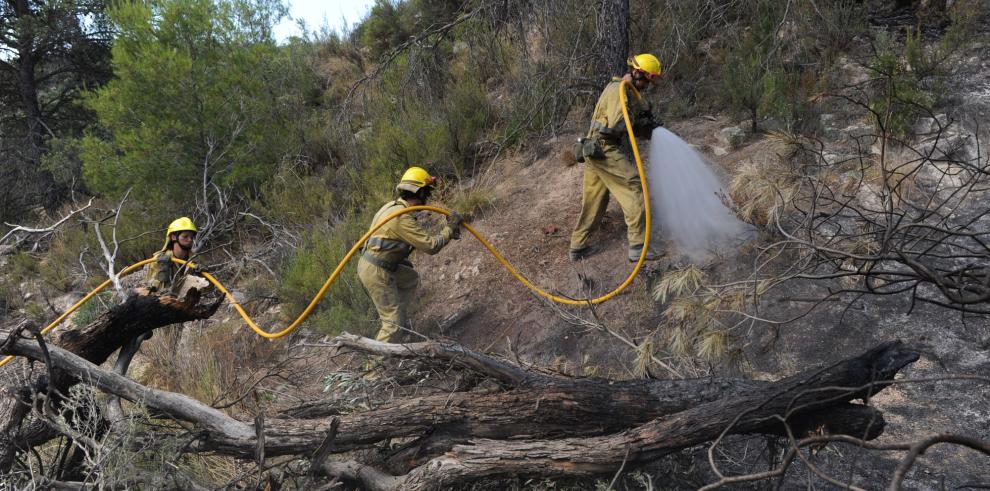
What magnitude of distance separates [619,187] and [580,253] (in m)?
0.88

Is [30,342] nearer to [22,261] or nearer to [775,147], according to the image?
[775,147]

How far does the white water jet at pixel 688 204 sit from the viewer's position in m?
6.07

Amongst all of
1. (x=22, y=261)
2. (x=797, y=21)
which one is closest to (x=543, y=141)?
(x=797, y=21)

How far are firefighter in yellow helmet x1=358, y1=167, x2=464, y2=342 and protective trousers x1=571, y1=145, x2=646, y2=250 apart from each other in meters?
1.31

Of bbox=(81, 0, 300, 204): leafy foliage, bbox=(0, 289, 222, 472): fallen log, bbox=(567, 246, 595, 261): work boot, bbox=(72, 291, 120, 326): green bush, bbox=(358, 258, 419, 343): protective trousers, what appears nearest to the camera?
bbox=(0, 289, 222, 472): fallen log

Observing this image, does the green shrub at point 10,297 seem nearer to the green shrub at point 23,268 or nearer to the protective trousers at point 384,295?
the green shrub at point 23,268

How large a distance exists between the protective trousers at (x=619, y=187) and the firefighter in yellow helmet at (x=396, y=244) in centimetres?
131

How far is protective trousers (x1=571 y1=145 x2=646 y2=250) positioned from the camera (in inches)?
231

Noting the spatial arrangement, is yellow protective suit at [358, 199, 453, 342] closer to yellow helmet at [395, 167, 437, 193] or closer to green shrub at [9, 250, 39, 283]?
yellow helmet at [395, 167, 437, 193]

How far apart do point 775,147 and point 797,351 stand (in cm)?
186

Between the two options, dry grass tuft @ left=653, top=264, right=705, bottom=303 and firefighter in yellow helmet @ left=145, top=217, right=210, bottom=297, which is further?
dry grass tuft @ left=653, top=264, right=705, bottom=303

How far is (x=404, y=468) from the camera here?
3.82 meters

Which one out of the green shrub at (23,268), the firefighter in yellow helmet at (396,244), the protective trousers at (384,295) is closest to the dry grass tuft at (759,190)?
the firefighter in yellow helmet at (396,244)

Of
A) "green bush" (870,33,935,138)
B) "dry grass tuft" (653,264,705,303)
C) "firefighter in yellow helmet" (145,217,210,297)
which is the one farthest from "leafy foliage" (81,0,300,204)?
"green bush" (870,33,935,138)
